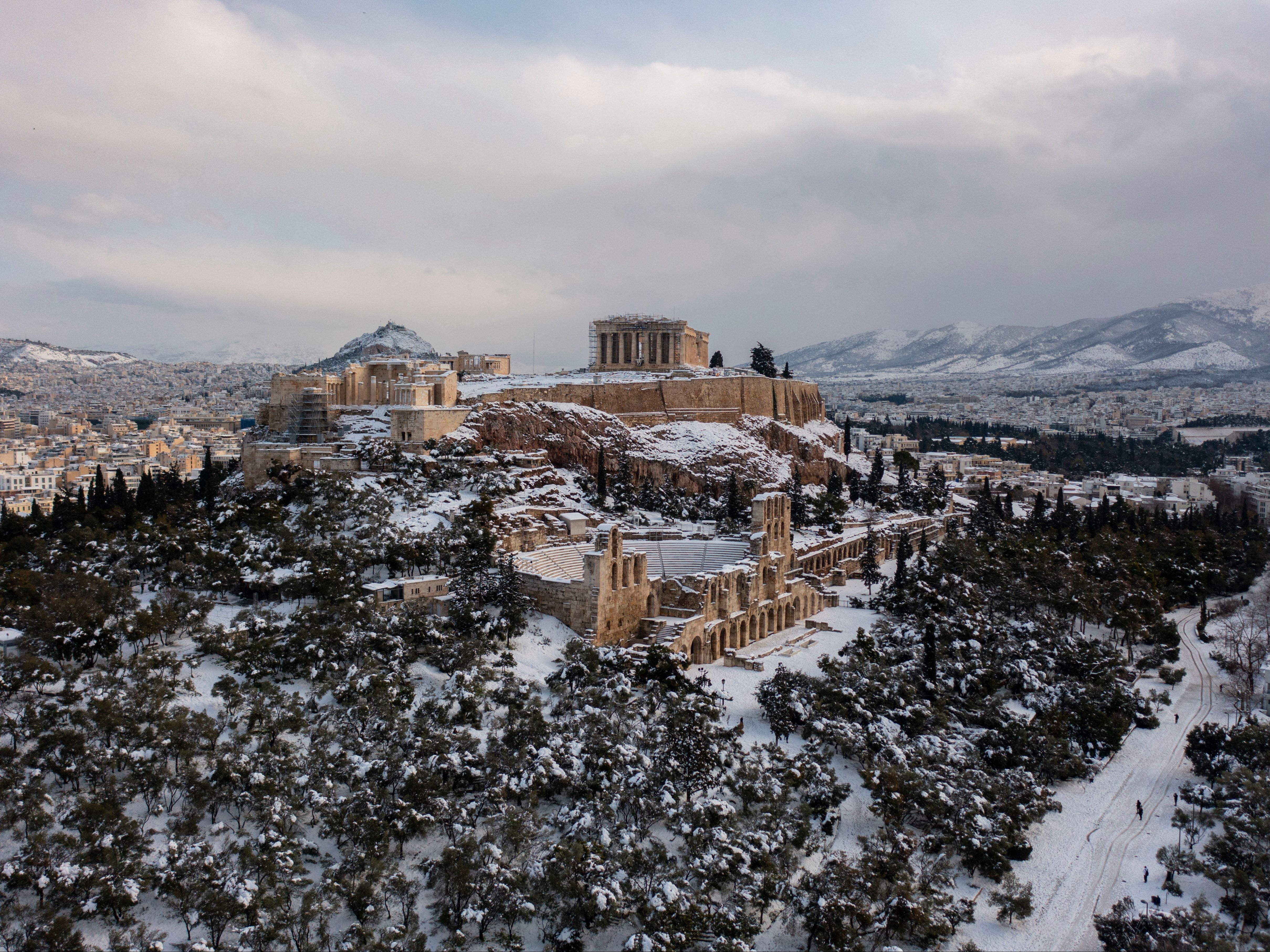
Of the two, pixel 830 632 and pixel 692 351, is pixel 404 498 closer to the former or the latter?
pixel 830 632

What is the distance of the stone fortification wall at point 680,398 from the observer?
65000 millimetres

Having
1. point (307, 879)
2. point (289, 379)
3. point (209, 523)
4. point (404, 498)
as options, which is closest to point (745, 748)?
point (307, 879)

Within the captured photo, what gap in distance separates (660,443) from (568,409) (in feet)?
26.8

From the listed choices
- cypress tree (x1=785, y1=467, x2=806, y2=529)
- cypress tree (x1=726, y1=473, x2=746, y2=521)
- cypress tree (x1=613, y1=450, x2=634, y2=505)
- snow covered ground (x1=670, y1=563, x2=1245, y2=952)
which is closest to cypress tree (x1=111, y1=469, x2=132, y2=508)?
cypress tree (x1=613, y1=450, x2=634, y2=505)

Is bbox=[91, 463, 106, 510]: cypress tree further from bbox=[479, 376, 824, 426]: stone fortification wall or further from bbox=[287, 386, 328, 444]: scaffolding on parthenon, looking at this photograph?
bbox=[479, 376, 824, 426]: stone fortification wall

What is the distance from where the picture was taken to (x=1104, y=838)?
2686 centimetres

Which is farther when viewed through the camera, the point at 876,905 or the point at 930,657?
the point at 930,657

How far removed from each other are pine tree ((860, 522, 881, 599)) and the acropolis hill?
1301 cm

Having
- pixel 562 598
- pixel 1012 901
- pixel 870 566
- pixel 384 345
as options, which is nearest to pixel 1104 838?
pixel 1012 901

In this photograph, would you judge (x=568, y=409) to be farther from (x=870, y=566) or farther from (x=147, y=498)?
(x=147, y=498)

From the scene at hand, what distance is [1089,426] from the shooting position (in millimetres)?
A: 186500

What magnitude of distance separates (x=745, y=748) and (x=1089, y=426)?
602ft

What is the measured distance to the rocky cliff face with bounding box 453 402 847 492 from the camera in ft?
192

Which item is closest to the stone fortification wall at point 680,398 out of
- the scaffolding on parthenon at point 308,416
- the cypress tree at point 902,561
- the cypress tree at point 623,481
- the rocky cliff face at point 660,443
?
the rocky cliff face at point 660,443
